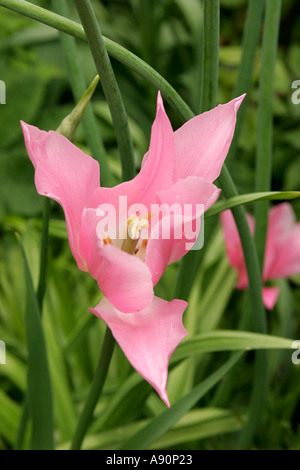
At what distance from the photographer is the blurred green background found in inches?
27.3

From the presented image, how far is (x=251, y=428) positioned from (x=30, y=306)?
27cm

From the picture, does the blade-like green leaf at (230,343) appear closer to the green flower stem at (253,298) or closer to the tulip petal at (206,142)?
the green flower stem at (253,298)

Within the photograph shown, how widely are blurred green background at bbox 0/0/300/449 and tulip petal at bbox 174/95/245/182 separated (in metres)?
0.26

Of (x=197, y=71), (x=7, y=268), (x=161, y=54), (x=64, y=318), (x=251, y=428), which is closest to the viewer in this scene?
(x=251, y=428)

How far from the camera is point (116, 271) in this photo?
0.28 meters

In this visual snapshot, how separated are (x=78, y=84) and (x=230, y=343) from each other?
0.83 ft

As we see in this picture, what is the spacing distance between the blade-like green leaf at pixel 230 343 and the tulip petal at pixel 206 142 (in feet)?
0.61

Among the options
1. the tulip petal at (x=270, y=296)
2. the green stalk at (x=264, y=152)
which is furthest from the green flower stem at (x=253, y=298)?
the tulip petal at (x=270, y=296)

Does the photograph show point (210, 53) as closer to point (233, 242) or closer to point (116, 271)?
point (116, 271)

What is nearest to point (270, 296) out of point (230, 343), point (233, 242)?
point (233, 242)

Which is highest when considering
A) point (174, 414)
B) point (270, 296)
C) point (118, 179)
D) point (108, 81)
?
point (118, 179)

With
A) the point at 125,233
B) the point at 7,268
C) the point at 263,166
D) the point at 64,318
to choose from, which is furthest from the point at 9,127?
the point at 125,233

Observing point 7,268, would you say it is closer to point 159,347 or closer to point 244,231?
point 244,231

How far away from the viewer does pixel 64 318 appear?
2.76ft
